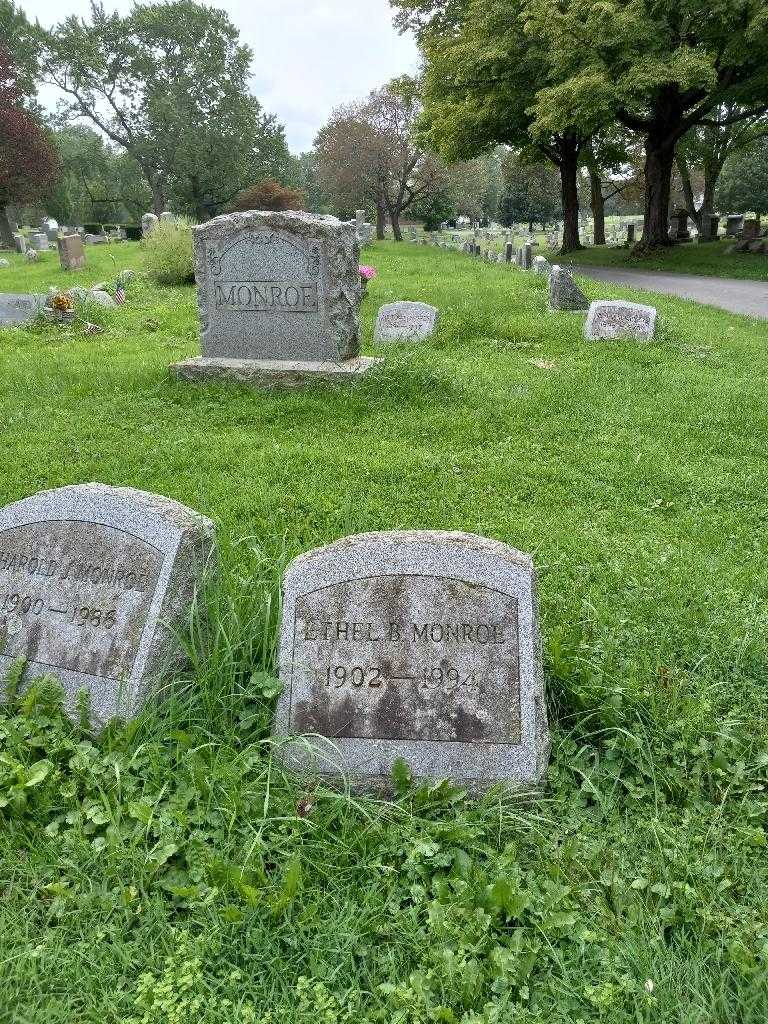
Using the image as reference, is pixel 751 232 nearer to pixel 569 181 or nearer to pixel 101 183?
pixel 569 181

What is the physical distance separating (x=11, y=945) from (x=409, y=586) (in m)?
1.53

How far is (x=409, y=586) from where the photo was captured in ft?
8.26

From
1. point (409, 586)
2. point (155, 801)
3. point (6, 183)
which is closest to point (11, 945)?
point (155, 801)

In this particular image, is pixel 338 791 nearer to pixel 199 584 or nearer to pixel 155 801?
pixel 155 801

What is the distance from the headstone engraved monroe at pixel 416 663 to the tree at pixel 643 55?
19668mm

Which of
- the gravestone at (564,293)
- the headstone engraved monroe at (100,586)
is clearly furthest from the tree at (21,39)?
the headstone engraved monroe at (100,586)

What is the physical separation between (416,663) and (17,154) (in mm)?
37469

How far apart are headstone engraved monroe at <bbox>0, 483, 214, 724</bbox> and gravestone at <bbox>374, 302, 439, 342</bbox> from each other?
7.10 m

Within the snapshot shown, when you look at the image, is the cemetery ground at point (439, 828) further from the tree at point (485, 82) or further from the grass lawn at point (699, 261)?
the tree at point (485, 82)

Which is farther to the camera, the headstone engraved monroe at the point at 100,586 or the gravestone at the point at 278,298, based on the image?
the gravestone at the point at 278,298

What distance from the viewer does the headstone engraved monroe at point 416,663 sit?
2.38 metres

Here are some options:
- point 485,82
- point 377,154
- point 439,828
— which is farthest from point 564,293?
point 377,154

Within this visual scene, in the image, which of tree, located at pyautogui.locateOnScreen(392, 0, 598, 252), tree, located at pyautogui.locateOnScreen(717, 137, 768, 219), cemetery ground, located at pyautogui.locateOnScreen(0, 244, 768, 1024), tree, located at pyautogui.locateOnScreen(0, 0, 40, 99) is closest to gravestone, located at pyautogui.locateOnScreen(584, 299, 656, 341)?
cemetery ground, located at pyautogui.locateOnScreen(0, 244, 768, 1024)

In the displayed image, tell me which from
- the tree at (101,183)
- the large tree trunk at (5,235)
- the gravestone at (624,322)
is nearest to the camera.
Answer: the gravestone at (624,322)
